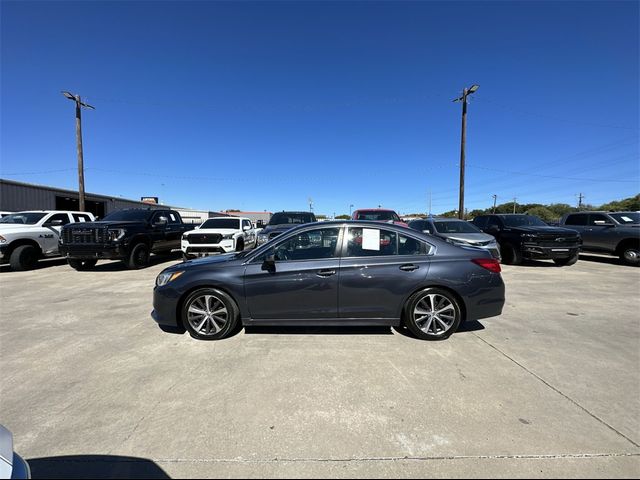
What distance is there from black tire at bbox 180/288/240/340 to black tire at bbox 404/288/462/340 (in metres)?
2.27

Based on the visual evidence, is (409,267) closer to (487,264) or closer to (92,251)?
(487,264)

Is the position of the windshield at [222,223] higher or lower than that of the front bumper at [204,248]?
higher

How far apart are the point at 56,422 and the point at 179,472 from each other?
1.30 meters

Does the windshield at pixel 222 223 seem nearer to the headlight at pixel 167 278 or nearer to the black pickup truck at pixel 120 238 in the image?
the black pickup truck at pixel 120 238

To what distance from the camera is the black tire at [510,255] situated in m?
10.7

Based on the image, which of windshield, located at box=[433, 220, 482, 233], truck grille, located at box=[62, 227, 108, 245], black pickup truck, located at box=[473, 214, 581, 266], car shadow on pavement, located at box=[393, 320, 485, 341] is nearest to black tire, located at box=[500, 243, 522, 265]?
black pickup truck, located at box=[473, 214, 581, 266]

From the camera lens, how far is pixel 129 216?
10664mm

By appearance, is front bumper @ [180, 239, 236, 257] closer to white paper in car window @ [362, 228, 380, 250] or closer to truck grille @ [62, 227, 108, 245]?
truck grille @ [62, 227, 108, 245]

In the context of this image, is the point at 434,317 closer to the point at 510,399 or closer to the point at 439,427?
the point at 510,399

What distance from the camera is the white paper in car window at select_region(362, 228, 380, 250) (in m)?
4.09

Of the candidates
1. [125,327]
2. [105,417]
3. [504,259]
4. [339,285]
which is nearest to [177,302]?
[125,327]

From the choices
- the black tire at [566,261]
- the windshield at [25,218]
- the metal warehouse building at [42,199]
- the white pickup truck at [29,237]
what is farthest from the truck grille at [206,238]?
the metal warehouse building at [42,199]

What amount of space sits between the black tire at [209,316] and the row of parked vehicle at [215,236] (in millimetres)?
4463

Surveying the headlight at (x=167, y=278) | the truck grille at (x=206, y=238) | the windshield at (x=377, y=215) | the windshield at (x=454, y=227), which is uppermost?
the windshield at (x=377, y=215)
